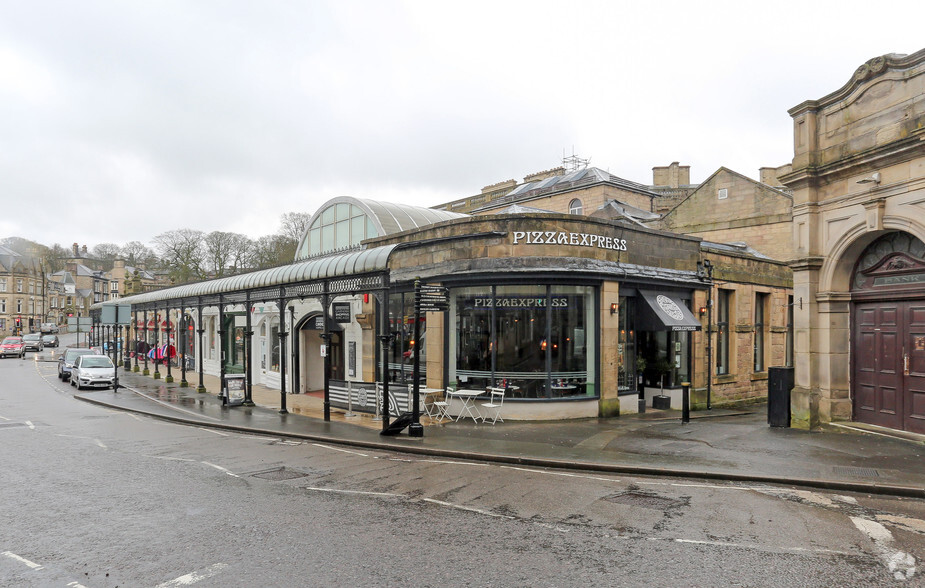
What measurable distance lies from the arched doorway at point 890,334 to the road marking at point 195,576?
40.8 feet

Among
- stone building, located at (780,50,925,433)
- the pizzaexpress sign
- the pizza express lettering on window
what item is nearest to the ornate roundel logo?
the pizzaexpress sign

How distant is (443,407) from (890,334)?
10202 millimetres

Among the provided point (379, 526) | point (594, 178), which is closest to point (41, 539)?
point (379, 526)

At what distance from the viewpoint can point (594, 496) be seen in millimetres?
8109

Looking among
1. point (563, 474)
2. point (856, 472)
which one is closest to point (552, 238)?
point (563, 474)

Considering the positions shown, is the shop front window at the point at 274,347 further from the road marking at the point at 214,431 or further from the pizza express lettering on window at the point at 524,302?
the pizza express lettering on window at the point at 524,302

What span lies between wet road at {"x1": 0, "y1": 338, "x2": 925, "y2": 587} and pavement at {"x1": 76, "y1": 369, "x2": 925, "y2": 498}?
491 millimetres

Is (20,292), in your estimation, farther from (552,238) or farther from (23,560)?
(23,560)

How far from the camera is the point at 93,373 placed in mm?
25156

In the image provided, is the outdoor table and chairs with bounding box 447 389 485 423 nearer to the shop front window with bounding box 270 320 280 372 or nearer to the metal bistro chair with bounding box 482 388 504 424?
the metal bistro chair with bounding box 482 388 504 424

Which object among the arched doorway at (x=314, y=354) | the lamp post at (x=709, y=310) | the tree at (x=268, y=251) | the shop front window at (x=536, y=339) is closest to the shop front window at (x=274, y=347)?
the arched doorway at (x=314, y=354)

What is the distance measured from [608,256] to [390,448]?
25.6 ft

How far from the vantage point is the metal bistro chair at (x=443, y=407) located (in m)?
14.9

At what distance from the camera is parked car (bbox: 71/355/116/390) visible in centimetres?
2492
